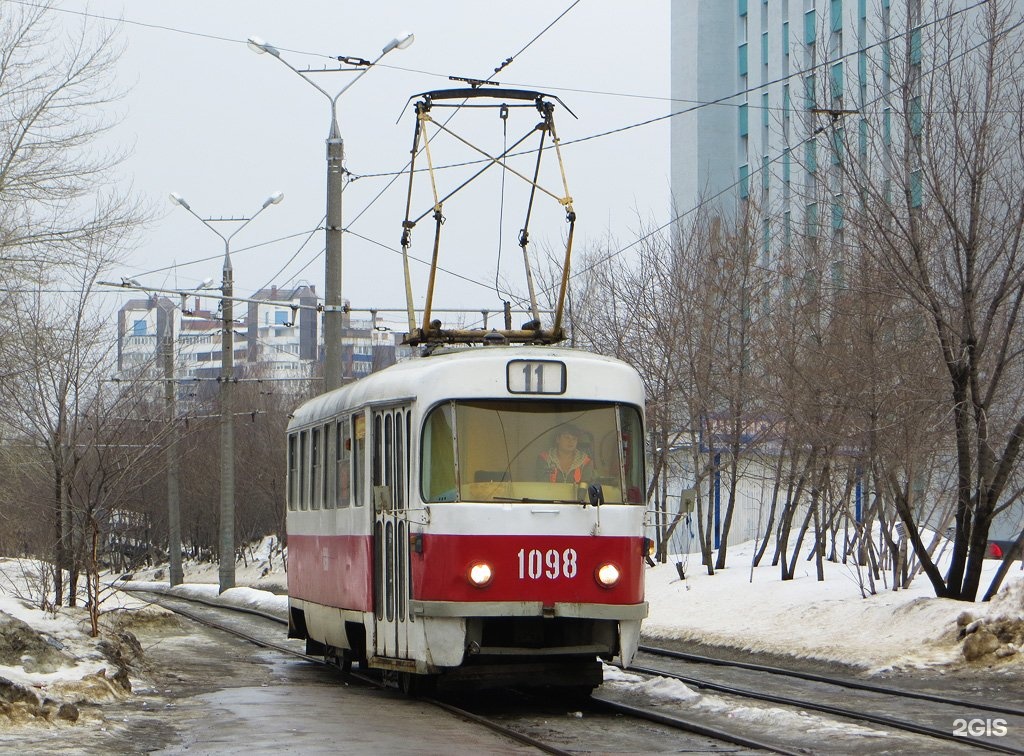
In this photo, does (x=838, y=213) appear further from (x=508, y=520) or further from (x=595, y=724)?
(x=595, y=724)

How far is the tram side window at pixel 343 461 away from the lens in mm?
14070

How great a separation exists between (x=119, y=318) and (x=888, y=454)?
12.1m

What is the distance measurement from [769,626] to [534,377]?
9.73 m

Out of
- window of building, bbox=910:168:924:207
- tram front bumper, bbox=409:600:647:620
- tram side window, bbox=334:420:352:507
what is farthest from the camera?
window of building, bbox=910:168:924:207

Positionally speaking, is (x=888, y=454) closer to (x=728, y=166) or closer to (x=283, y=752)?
(x=283, y=752)

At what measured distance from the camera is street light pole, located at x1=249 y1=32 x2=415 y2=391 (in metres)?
22.8

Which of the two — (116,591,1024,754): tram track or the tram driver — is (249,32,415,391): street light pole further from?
the tram driver

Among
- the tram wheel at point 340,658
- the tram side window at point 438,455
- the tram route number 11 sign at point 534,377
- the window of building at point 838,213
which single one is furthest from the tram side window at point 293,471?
the window of building at point 838,213

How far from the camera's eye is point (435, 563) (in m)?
11.5

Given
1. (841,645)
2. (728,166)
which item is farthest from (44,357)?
(728,166)

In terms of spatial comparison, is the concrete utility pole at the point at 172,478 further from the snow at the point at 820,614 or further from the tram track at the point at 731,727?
the tram track at the point at 731,727

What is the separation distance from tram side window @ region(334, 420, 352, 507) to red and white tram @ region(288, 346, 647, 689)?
133 cm

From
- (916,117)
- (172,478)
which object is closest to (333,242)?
(916,117)

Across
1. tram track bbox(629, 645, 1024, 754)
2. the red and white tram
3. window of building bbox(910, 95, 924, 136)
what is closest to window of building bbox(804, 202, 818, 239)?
window of building bbox(910, 95, 924, 136)
